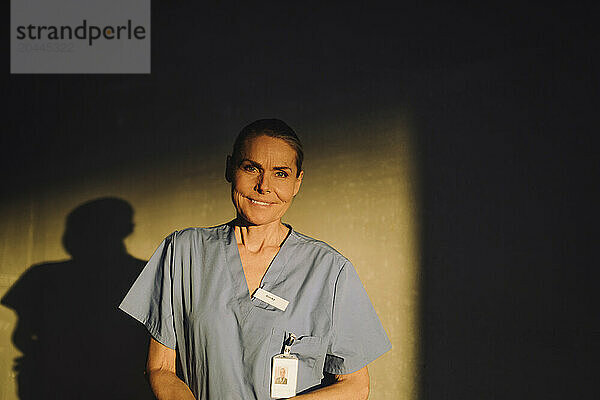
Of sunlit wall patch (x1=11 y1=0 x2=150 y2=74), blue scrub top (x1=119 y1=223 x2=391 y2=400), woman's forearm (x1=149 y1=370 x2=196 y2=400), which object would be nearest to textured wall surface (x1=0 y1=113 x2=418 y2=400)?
sunlit wall patch (x1=11 y1=0 x2=150 y2=74)

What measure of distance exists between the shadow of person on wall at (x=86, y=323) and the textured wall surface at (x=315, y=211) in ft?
0.05

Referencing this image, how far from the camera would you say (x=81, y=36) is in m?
2.21

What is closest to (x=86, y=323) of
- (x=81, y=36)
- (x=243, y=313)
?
(x=81, y=36)

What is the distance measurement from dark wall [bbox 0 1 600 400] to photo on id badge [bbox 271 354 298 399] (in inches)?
38.1

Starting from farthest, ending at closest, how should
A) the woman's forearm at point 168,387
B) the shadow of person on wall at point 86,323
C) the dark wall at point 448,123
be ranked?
the shadow of person on wall at point 86,323
the dark wall at point 448,123
the woman's forearm at point 168,387

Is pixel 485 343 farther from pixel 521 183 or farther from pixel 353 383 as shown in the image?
pixel 353 383

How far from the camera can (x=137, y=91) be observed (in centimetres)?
220

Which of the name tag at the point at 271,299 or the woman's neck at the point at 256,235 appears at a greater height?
the woman's neck at the point at 256,235

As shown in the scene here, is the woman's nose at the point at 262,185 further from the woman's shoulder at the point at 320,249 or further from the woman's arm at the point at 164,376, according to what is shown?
the woman's arm at the point at 164,376

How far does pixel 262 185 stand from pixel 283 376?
389 mm

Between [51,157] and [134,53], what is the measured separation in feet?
1.59

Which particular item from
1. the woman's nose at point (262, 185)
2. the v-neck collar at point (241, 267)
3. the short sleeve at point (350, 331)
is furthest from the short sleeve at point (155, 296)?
the short sleeve at point (350, 331)

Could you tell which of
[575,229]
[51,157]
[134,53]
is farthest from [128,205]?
[575,229]

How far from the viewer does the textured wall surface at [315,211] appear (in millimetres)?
2102
